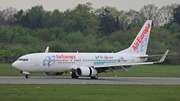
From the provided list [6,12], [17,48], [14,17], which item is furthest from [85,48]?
[6,12]

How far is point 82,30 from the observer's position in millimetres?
156500

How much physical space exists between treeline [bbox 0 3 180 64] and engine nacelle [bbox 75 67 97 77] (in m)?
30.4

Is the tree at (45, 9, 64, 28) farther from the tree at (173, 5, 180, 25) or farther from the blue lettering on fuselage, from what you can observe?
the blue lettering on fuselage

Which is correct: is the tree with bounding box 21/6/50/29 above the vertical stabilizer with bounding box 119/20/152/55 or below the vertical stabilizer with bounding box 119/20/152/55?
above

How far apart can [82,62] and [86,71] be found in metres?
2.52

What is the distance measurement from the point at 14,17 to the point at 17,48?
7691cm

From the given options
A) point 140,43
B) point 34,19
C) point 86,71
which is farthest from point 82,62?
point 34,19

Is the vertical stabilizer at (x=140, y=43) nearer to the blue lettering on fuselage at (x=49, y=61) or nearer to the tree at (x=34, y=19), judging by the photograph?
the blue lettering on fuselage at (x=49, y=61)

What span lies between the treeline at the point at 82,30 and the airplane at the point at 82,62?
86.5ft

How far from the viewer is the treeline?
10188 cm
